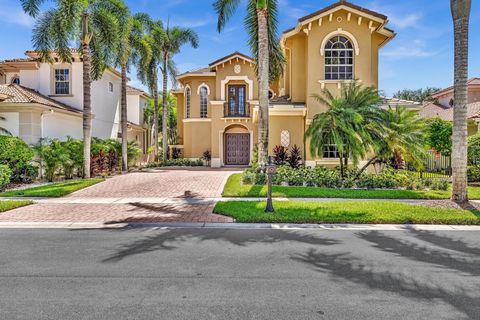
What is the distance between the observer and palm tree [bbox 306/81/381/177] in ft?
42.3

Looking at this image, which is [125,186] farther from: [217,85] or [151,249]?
[217,85]

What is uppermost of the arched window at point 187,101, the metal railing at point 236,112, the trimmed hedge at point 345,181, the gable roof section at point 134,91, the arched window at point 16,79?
the gable roof section at point 134,91

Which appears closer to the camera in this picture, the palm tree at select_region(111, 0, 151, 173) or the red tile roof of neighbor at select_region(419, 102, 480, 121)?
the palm tree at select_region(111, 0, 151, 173)

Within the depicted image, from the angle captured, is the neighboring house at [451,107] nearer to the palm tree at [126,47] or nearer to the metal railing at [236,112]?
the metal railing at [236,112]

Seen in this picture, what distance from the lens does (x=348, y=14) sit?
16.9 meters

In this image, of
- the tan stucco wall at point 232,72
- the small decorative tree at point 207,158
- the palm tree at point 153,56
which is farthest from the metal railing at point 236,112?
the palm tree at point 153,56

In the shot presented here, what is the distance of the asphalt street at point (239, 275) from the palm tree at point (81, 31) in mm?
11315

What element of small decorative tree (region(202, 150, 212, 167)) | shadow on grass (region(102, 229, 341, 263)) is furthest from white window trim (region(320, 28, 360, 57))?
small decorative tree (region(202, 150, 212, 167))

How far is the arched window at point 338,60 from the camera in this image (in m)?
17.3

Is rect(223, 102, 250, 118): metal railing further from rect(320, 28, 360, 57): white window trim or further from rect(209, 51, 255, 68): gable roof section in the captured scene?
rect(320, 28, 360, 57): white window trim

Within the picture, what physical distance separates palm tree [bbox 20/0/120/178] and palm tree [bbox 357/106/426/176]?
45.9 ft

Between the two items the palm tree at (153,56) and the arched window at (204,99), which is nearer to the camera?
the palm tree at (153,56)

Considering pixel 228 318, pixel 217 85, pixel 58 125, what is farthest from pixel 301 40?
pixel 228 318

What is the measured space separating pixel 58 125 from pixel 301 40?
15741 mm
